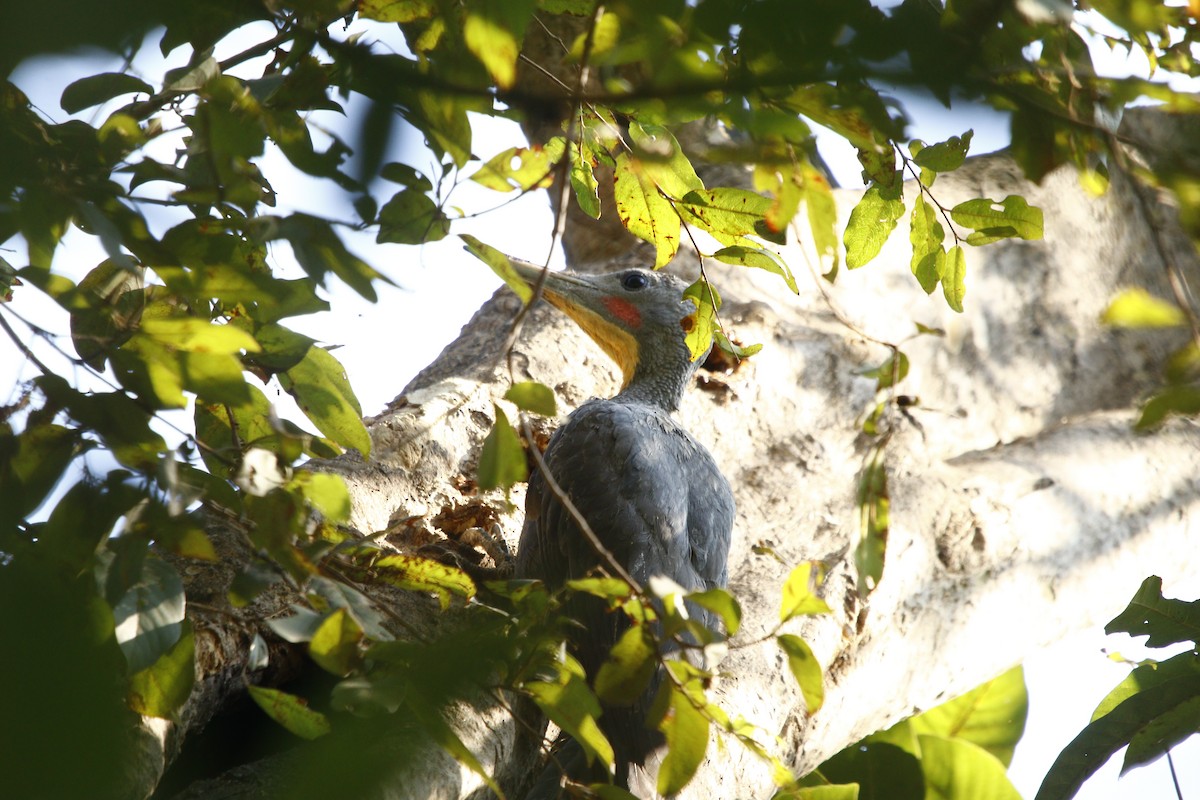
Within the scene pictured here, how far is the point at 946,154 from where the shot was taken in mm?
1564

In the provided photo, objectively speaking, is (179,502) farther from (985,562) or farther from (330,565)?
(985,562)

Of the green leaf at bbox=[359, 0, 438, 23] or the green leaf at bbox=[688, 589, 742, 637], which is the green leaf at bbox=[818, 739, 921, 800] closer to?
the green leaf at bbox=[688, 589, 742, 637]

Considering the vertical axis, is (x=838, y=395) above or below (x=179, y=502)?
below

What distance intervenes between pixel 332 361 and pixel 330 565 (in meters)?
0.31

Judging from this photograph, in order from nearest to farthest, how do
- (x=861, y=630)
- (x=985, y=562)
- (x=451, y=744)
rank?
1. (x=451, y=744)
2. (x=861, y=630)
3. (x=985, y=562)

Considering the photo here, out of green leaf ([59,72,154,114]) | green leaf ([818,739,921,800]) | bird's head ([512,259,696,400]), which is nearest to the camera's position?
green leaf ([59,72,154,114])

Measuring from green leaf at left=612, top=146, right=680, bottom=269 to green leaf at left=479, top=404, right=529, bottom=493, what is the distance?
65 centimetres

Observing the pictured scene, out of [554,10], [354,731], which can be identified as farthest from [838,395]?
[354,731]

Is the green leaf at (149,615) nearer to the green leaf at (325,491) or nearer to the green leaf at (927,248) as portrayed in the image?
the green leaf at (325,491)

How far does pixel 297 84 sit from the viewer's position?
4.33 feet

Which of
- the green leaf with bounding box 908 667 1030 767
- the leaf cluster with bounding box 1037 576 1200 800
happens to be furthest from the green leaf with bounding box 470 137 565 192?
the green leaf with bounding box 908 667 1030 767

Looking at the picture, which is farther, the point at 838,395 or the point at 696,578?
the point at 838,395

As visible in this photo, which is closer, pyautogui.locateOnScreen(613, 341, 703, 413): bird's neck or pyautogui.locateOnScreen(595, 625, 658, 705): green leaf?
pyautogui.locateOnScreen(595, 625, 658, 705): green leaf

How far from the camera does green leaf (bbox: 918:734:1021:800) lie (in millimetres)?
3510
